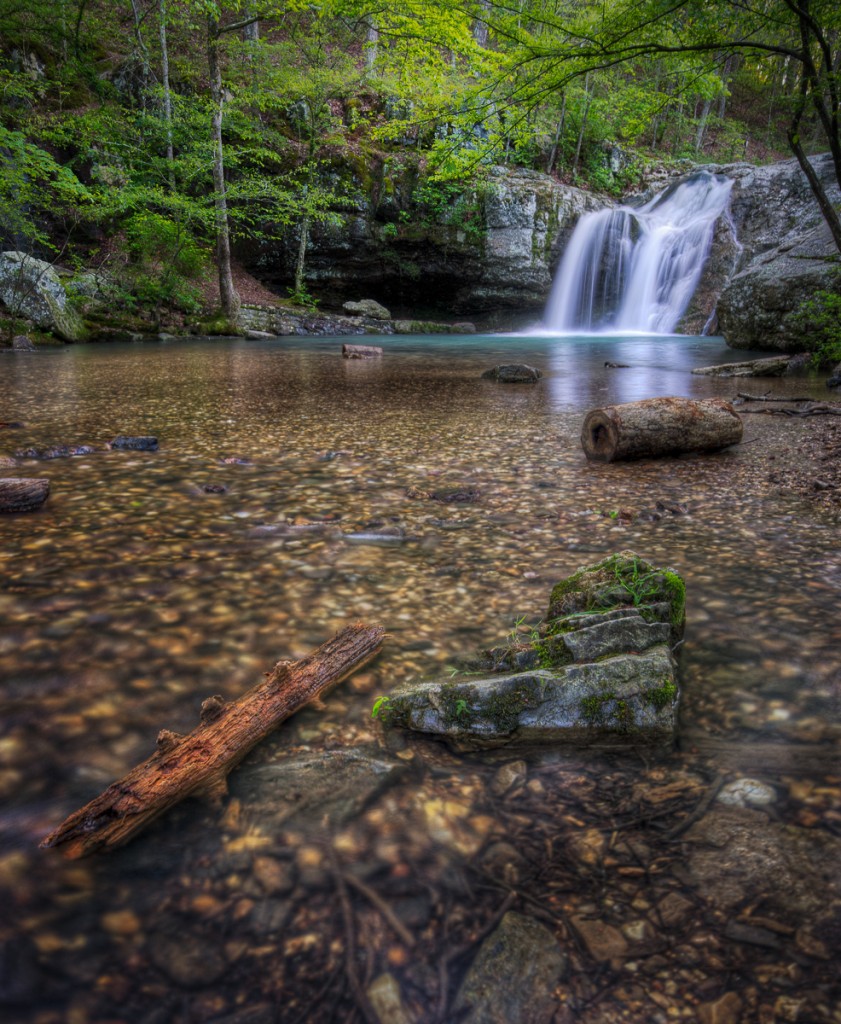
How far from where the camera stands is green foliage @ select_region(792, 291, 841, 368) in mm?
9683

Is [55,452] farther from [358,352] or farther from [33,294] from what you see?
[33,294]

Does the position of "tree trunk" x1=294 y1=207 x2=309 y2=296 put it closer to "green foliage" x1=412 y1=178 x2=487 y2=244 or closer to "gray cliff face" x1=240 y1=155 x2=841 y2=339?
"gray cliff face" x1=240 y1=155 x2=841 y2=339

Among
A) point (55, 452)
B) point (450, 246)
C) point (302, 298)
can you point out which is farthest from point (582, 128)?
point (55, 452)

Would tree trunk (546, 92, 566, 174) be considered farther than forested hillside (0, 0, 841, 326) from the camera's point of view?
Yes

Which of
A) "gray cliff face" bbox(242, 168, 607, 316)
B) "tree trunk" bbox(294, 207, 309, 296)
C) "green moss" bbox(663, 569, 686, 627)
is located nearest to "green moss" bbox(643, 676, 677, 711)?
"green moss" bbox(663, 569, 686, 627)

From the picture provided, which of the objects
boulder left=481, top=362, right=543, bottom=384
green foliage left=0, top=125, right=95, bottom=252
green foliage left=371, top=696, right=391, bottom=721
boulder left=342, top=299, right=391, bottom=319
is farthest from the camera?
boulder left=342, top=299, right=391, bottom=319

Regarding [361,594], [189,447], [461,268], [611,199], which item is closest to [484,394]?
[189,447]

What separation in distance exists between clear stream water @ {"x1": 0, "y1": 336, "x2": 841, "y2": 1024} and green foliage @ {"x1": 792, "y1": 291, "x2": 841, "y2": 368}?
634 cm

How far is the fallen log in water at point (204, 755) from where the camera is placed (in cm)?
147

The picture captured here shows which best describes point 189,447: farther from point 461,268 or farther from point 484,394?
point 461,268

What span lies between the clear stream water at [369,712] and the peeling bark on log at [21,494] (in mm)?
114

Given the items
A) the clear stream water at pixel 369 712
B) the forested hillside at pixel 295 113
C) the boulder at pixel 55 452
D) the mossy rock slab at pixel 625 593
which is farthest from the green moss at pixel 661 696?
the forested hillside at pixel 295 113

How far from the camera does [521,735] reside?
1858 mm

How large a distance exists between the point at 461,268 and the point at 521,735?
2865 centimetres
